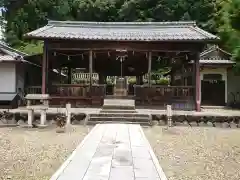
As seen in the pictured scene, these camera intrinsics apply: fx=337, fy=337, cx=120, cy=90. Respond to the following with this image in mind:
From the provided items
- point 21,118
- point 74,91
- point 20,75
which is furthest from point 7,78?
point 21,118

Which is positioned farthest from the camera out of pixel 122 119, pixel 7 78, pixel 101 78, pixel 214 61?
pixel 101 78

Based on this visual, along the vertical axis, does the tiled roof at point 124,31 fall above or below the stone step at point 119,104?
above

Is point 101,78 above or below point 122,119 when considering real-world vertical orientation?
above

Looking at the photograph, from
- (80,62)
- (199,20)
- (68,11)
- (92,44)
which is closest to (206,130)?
(92,44)

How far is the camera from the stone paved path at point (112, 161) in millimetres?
5590

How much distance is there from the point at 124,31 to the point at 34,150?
1459cm

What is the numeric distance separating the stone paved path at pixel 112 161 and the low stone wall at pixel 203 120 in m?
4.42

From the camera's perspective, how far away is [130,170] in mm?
5996

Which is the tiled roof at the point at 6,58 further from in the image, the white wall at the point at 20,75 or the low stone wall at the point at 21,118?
the low stone wall at the point at 21,118

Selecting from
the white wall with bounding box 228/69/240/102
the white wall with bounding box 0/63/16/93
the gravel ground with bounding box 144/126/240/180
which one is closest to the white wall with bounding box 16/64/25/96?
the white wall with bounding box 0/63/16/93

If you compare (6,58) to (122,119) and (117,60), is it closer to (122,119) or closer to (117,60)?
(117,60)

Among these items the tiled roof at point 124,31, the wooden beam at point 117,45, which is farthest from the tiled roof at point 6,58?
the wooden beam at point 117,45

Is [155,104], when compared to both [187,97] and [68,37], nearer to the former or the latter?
[187,97]

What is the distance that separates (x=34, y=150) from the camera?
27.4 ft
